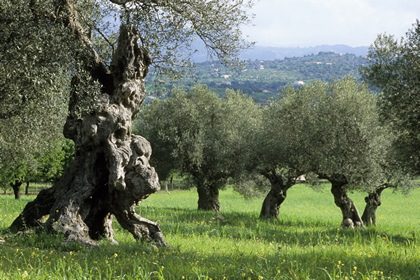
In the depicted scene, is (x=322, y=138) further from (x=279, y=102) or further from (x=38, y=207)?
(x=38, y=207)

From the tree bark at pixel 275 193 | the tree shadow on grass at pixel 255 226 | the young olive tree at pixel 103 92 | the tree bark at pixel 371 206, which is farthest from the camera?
the tree bark at pixel 371 206

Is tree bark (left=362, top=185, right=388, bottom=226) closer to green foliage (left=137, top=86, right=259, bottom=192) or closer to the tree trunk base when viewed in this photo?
the tree trunk base

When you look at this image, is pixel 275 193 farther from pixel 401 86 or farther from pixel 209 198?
pixel 401 86

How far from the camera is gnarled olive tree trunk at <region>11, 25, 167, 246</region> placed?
12297 millimetres

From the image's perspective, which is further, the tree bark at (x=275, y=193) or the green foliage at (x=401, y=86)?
the tree bark at (x=275, y=193)

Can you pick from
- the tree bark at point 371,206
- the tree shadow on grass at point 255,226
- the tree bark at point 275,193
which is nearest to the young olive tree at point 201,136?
the tree bark at point 275,193

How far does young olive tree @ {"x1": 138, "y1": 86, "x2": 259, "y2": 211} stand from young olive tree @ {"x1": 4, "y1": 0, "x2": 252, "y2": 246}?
46.5 ft

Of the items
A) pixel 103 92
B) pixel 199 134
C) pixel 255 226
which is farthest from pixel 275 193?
pixel 103 92

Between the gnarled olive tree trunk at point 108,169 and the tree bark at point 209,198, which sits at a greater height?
the gnarled olive tree trunk at point 108,169

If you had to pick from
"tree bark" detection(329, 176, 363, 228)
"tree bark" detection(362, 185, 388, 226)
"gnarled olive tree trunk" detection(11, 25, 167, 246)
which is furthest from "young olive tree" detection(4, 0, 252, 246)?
"tree bark" detection(362, 185, 388, 226)

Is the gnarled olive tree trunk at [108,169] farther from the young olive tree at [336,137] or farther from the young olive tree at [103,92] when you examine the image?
the young olive tree at [336,137]

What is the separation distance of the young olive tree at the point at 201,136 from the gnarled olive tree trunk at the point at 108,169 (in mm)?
14774

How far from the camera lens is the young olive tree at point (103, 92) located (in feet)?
39.5

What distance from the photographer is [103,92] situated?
46.4 feet
